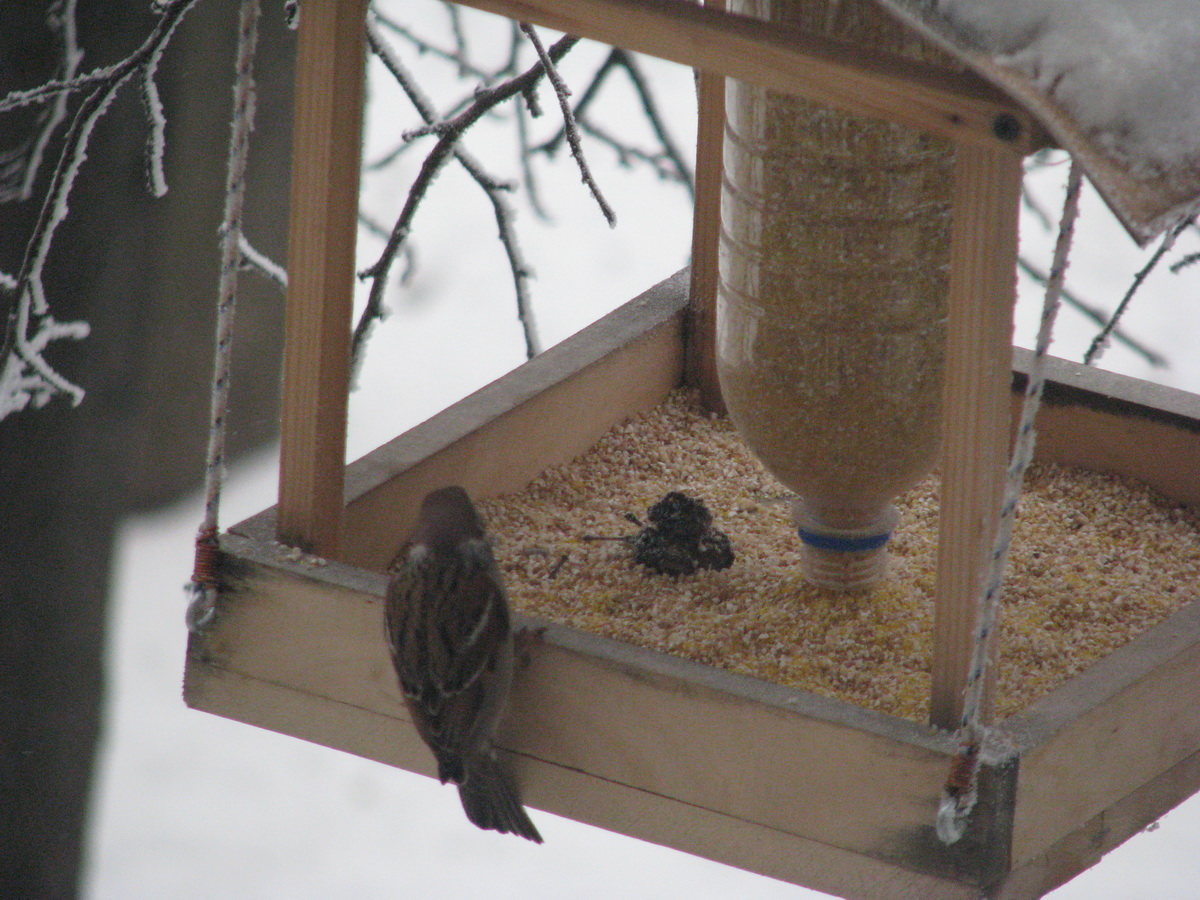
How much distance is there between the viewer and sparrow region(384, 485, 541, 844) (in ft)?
4.73

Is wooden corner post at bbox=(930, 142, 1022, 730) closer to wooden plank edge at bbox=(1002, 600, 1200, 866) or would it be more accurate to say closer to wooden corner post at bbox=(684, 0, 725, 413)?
wooden plank edge at bbox=(1002, 600, 1200, 866)

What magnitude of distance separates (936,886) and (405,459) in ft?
2.47

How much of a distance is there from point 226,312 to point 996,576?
2.23 ft

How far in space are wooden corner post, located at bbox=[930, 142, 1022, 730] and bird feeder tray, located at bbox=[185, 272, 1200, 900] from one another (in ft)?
0.27

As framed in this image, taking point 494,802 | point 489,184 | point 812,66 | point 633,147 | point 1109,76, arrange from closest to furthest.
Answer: point 1109,76
point 812,66
point 494,802
point 489,184
point 633,147

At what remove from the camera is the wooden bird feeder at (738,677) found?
3.90 ft

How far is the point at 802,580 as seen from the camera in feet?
5.82

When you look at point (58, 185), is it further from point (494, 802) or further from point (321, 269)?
point (494, 802)

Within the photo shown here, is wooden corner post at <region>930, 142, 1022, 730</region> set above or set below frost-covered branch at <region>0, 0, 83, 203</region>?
below

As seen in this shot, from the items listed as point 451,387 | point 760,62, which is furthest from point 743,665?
point 451,387

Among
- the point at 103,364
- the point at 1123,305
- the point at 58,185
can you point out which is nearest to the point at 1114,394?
the point at 1123,305

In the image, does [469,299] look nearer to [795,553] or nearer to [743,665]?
[795,553]

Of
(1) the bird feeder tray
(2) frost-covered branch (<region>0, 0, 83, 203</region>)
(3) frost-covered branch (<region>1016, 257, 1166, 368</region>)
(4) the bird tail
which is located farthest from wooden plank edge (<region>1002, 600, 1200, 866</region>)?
(2) frost-covered branch (<region>0, 0, 83, 203</region>)

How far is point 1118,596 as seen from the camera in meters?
1.75
